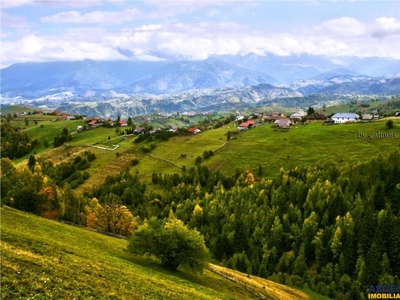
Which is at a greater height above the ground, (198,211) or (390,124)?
(390,124)

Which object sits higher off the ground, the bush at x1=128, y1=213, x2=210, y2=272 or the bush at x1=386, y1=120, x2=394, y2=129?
the bush at x1=386, y1=120, x2=394, y2=129

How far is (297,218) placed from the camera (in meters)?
121

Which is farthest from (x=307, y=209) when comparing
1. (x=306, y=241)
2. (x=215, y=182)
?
(x=215, y=182)

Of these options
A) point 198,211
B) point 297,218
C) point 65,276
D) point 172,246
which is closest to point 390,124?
point 297,218

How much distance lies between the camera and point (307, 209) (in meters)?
121

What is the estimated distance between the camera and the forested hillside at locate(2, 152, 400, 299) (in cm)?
9756

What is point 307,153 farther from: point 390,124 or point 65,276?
point 65,276

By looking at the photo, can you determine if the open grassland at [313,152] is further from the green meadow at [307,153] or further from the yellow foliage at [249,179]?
the yellow foliage at [249,179]

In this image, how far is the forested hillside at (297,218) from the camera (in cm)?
9756

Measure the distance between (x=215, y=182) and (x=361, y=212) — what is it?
6726cm

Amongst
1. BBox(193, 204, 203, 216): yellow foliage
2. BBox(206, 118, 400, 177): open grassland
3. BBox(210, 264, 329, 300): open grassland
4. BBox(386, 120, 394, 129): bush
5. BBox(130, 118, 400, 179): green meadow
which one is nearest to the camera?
BBox(210, 264, 329, 300): open grassland

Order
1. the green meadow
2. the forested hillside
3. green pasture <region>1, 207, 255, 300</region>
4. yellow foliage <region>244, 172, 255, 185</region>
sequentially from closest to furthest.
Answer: green pasture <region>1, 207, 255, 300</region> → the forested hillside → yellow foliage <region>244, 172, 255, 185</region> → the green meadow

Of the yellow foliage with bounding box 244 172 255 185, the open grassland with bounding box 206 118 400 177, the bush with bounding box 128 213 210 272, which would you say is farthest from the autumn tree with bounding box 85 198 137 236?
the open grassland with bounding box 206 118 400 177

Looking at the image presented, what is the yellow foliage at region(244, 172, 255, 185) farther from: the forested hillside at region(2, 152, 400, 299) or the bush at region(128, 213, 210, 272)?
the bush at region(128, 213, 210, 272)
